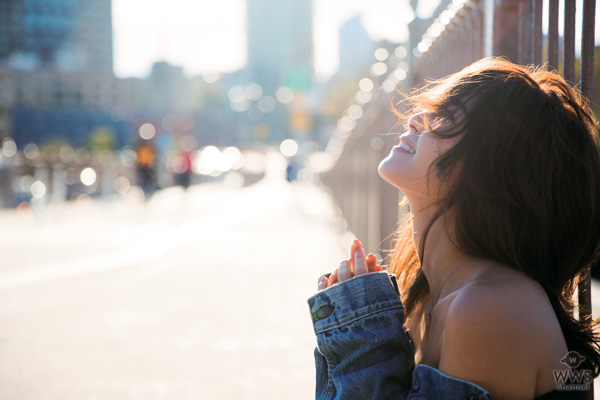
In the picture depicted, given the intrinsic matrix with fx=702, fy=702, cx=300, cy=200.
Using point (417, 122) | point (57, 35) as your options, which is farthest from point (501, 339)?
point (57, 35)

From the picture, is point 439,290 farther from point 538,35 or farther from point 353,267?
point 538,35

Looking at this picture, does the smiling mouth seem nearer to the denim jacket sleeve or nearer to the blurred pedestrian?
the denim jacket sleeve

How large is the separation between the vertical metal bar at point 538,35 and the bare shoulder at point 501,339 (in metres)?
0.89

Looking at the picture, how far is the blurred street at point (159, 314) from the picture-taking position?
4109mm

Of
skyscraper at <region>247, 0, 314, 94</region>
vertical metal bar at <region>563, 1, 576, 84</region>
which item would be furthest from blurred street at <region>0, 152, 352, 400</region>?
skyscraper at <region>247, 0, 314, 94</region>

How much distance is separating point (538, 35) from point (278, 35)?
375ft

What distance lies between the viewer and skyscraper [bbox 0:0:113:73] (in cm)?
5175

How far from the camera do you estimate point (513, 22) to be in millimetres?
2393

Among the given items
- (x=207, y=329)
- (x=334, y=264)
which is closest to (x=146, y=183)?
(x=334, y=264)

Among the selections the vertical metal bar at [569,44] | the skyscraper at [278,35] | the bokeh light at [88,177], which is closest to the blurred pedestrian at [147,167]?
the bokeh light at [88,177]

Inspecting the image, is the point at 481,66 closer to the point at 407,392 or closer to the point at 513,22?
the point at 513,22

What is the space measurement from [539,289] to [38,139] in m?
Result: 96.5

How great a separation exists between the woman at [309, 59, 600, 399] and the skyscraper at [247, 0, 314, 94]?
90.1m

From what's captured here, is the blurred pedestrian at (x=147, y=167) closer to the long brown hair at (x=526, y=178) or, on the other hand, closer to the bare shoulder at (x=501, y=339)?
the long brown hair at (x=526, y=178)
